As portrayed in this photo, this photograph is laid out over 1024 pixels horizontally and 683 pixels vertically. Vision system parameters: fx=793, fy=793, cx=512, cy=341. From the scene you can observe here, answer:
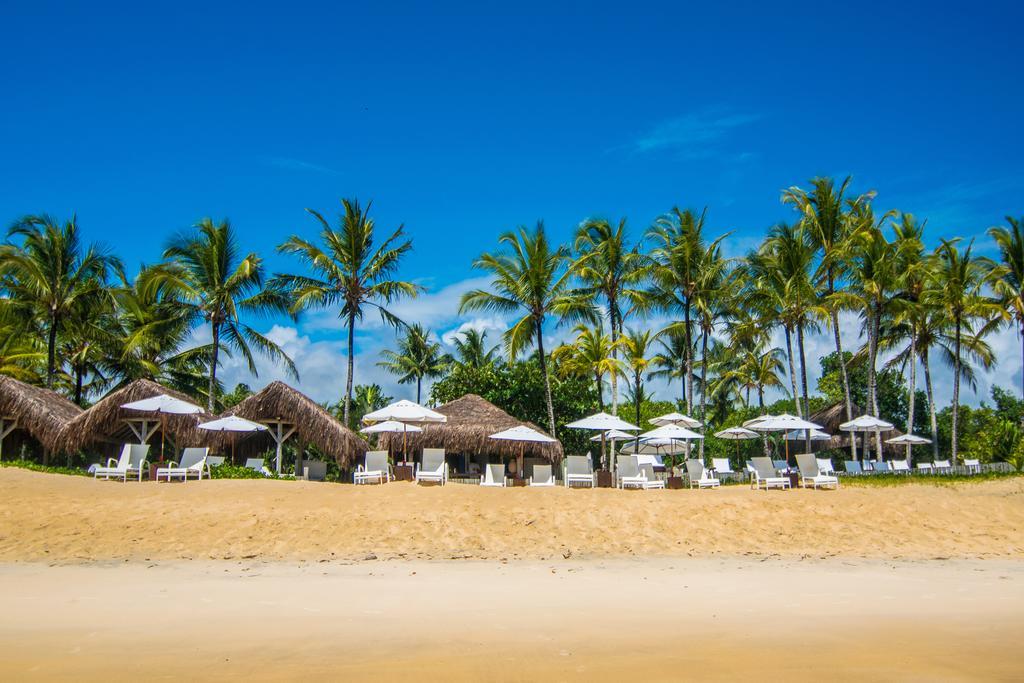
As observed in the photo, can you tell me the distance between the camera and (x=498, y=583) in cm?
877

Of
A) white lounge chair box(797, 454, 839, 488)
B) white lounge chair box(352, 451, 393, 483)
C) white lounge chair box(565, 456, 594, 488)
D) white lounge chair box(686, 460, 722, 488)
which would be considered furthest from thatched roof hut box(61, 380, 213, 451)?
white lounge chair box(797, 454, 839, 488)

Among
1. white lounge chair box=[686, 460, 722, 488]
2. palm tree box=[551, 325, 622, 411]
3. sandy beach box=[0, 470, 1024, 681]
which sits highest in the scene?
palm tree box=[551, 325, 622, 411]

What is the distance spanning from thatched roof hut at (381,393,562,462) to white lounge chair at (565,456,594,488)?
3.81 m

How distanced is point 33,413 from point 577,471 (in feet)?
40.6

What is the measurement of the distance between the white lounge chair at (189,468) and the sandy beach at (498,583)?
34.6 inches

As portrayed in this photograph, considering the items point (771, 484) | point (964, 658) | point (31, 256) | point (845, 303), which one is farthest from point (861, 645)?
point (31, 256)

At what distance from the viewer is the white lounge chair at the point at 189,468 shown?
15.2m

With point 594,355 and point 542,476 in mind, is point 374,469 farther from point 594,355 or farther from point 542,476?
point 594,355

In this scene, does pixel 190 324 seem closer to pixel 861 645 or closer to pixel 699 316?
pixel 699 316

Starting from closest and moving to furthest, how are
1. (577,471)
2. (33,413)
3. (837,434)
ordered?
1. (577,471)
2. (33,413)
3. (837,434)

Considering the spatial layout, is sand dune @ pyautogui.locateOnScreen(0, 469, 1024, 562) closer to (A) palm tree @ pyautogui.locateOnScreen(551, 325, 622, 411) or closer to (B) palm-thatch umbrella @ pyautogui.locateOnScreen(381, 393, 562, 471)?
(B) palm-thatch umbrella @ pyautogui.locateOnScreen(381, 393, 562, 471)

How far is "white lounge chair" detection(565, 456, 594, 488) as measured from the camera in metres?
17.0

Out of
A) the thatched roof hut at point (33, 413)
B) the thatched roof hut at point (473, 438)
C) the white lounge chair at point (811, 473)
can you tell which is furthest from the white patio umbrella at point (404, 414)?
the white lounge chair at point (811, 473)

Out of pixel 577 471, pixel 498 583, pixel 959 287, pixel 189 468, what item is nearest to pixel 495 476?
pixel 577 471
